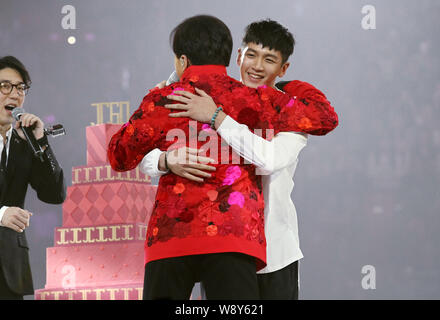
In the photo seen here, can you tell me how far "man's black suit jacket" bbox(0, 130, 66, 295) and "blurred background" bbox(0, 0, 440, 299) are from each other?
2620 millimetres

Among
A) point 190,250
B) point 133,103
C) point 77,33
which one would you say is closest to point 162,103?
point 190,250

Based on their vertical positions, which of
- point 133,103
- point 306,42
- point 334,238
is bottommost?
point 334,238

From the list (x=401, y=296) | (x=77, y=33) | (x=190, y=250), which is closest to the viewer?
(x=190, y=250)

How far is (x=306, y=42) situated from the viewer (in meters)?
5.05

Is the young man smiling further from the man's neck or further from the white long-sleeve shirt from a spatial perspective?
the man's neck

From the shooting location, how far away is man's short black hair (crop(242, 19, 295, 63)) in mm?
1714

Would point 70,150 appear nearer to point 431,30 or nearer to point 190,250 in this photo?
point 431,30

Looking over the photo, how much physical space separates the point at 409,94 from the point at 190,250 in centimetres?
409

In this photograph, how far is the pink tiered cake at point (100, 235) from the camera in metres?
3.79

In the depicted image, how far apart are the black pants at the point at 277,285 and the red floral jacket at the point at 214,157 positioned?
6.9 inches

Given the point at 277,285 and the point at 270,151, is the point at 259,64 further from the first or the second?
the point at 277,285

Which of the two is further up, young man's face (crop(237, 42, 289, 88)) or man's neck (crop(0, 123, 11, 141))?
young man's face (crop(237, 42, 289, 88))

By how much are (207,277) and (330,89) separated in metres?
3.95

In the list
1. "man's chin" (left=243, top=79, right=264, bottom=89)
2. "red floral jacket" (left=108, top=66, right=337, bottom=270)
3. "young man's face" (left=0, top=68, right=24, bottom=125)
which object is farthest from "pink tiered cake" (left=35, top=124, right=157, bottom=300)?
"red floral jacket" (left=108, top=66, right=337, bottom=270)
